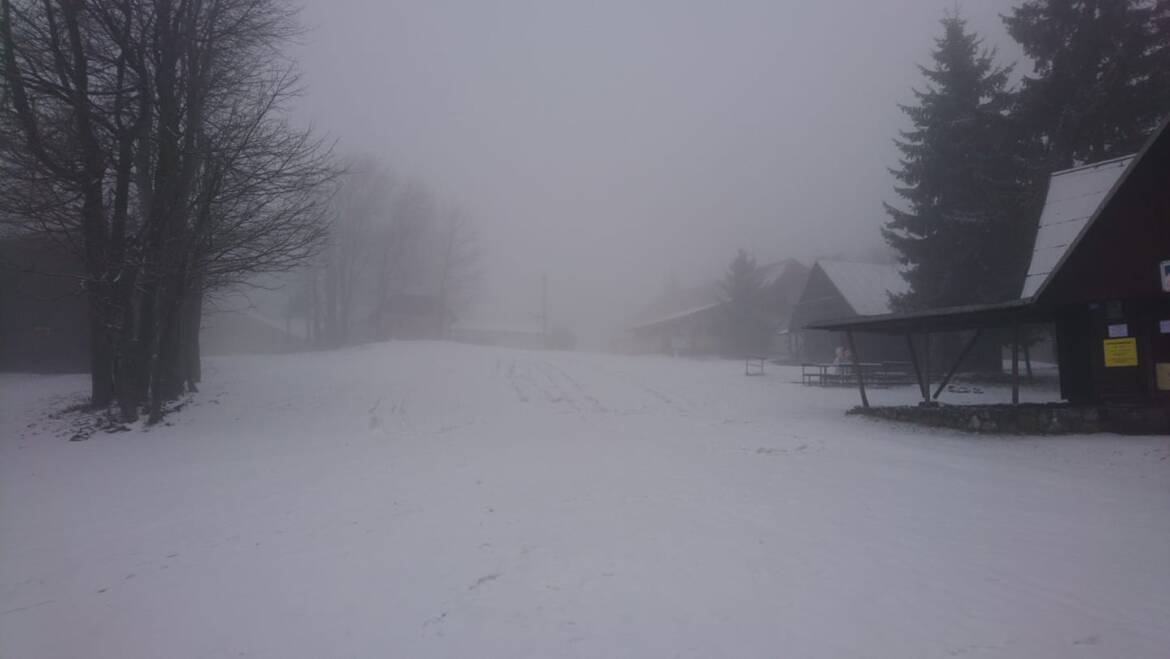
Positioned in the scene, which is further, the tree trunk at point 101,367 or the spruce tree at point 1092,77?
the spruce tree at point 1092,77

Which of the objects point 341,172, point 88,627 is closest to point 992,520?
point 88,627

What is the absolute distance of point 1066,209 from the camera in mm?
14898

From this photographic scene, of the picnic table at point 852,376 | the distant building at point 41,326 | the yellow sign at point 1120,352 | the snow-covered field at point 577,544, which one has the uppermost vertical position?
the distant building at point 41,326

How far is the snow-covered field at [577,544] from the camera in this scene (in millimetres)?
3877

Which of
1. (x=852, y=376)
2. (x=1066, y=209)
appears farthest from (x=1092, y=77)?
(x=852, y=376)

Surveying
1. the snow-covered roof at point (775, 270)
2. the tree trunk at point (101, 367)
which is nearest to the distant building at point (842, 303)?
the snow-covered roof at point (775, 270)

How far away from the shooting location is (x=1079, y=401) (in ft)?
44.5

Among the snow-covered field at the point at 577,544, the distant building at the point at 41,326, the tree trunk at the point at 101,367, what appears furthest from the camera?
the distant building at the point at 41,326

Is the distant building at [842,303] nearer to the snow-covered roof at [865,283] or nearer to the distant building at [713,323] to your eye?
the snow-covered roof at [865,283]

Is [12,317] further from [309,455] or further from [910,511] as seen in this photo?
[910,511]

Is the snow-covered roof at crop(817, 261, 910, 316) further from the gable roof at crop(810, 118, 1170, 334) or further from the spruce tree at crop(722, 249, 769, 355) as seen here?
the gable roof at crop(810, 118, 1170, 334)

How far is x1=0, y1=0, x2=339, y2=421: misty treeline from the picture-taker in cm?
1104

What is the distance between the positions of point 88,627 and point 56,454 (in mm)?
8041

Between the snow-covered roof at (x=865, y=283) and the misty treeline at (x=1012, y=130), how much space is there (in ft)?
26.3
